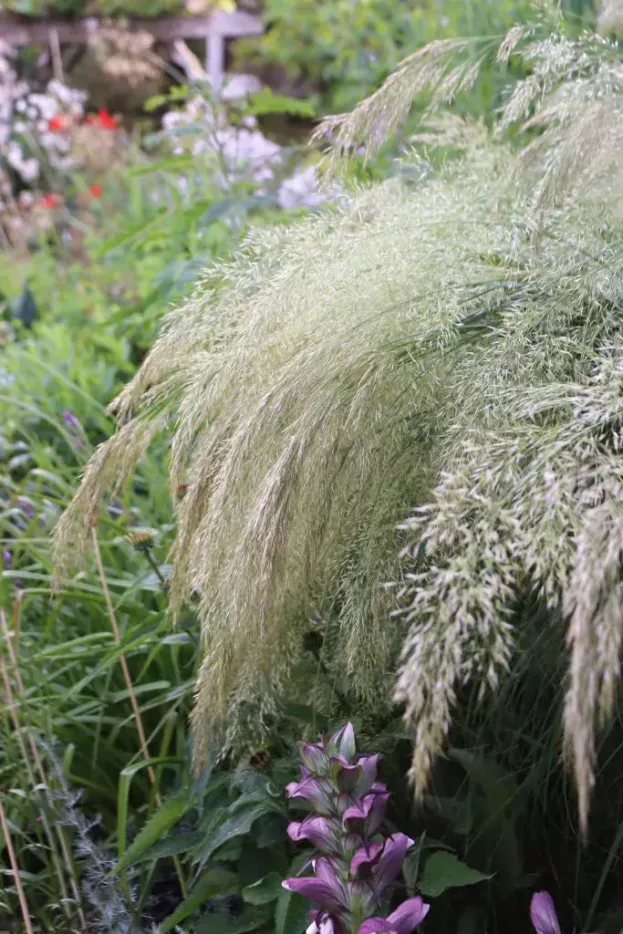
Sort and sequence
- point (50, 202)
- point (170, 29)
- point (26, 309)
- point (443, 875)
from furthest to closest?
point (170, 29) → point (50, 202) → point (26, 309) → point (443, 875)

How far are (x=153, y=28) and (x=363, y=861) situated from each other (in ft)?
20.9

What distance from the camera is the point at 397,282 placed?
951 millimetres

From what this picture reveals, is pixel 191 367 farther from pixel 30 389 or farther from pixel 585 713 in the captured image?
pixel 30 389

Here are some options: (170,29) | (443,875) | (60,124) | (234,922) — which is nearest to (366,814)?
(443,875)

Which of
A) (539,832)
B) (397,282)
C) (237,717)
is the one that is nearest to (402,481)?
(397,282)

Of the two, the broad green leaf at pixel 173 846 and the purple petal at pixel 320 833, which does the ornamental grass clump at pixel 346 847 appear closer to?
the purple petal at pixel 320 833

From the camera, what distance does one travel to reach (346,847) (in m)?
0.81

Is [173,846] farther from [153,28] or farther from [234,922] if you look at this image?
[153,28]

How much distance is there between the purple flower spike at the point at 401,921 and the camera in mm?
764

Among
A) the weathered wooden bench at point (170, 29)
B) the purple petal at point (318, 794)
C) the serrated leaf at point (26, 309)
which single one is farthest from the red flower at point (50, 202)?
the purple petal at point (318, 794)

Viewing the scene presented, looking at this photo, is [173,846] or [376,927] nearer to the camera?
[376,927]

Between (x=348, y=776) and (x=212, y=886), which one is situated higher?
(x=348, y=776)

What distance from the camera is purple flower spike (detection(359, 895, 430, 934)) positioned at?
0.76 meters

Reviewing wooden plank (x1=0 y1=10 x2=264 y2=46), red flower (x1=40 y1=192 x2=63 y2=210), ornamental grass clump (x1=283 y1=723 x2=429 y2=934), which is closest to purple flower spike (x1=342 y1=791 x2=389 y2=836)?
ornamental grass clump (x1=283 y1=723 x2=429 y2=934)
